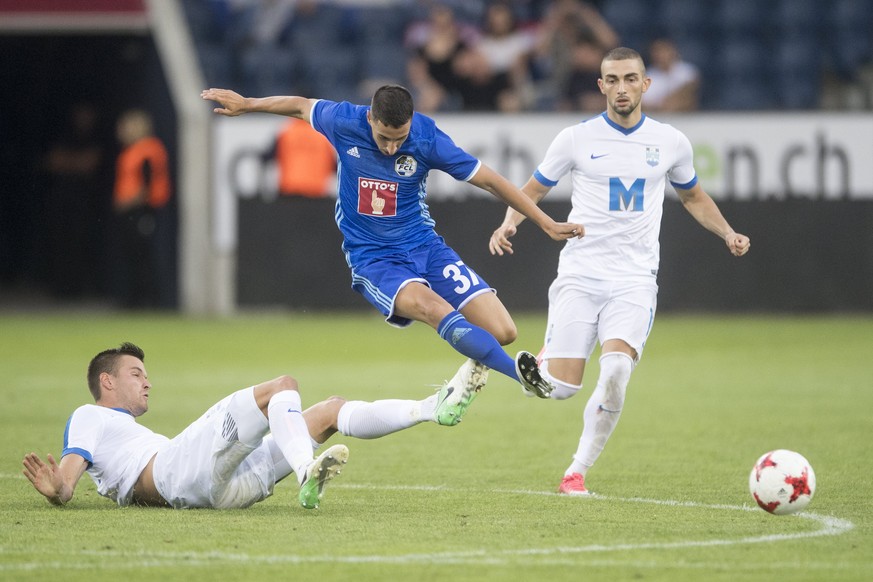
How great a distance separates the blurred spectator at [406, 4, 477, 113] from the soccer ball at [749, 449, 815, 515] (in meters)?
14.0

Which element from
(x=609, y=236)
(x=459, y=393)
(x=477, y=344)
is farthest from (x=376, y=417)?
(x=609, y=236)

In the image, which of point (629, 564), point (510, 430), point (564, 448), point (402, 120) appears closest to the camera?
point (629, 564)

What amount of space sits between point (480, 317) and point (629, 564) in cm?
255

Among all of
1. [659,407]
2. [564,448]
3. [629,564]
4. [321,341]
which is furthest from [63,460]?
[321,341]

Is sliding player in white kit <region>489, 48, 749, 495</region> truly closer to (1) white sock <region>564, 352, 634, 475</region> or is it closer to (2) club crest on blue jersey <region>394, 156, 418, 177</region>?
(1) white sock <region>564, 352, 634, 475</region>

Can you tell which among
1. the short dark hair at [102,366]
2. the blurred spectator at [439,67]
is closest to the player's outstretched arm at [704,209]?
the short dark hair at [102,366]

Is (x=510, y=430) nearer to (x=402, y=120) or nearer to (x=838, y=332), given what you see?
(x=402, y=120)

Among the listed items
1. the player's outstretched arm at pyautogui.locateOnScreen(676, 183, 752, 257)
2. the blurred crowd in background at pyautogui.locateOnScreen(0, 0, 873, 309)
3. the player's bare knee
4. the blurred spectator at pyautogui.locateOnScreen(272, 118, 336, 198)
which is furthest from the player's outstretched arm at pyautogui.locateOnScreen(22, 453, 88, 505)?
the blurred spectator at pyautogui.locateOnScreen(272, 118, 336, 198)

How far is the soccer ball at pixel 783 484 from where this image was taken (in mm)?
6688

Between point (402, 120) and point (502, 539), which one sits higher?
point (402, 120)

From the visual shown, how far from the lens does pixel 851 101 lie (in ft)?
68.1

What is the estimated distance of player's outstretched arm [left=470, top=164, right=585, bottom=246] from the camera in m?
7.49

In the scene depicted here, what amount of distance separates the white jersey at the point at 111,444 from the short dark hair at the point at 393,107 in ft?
6.35

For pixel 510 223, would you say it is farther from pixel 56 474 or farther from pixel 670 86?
pixel 670 86
